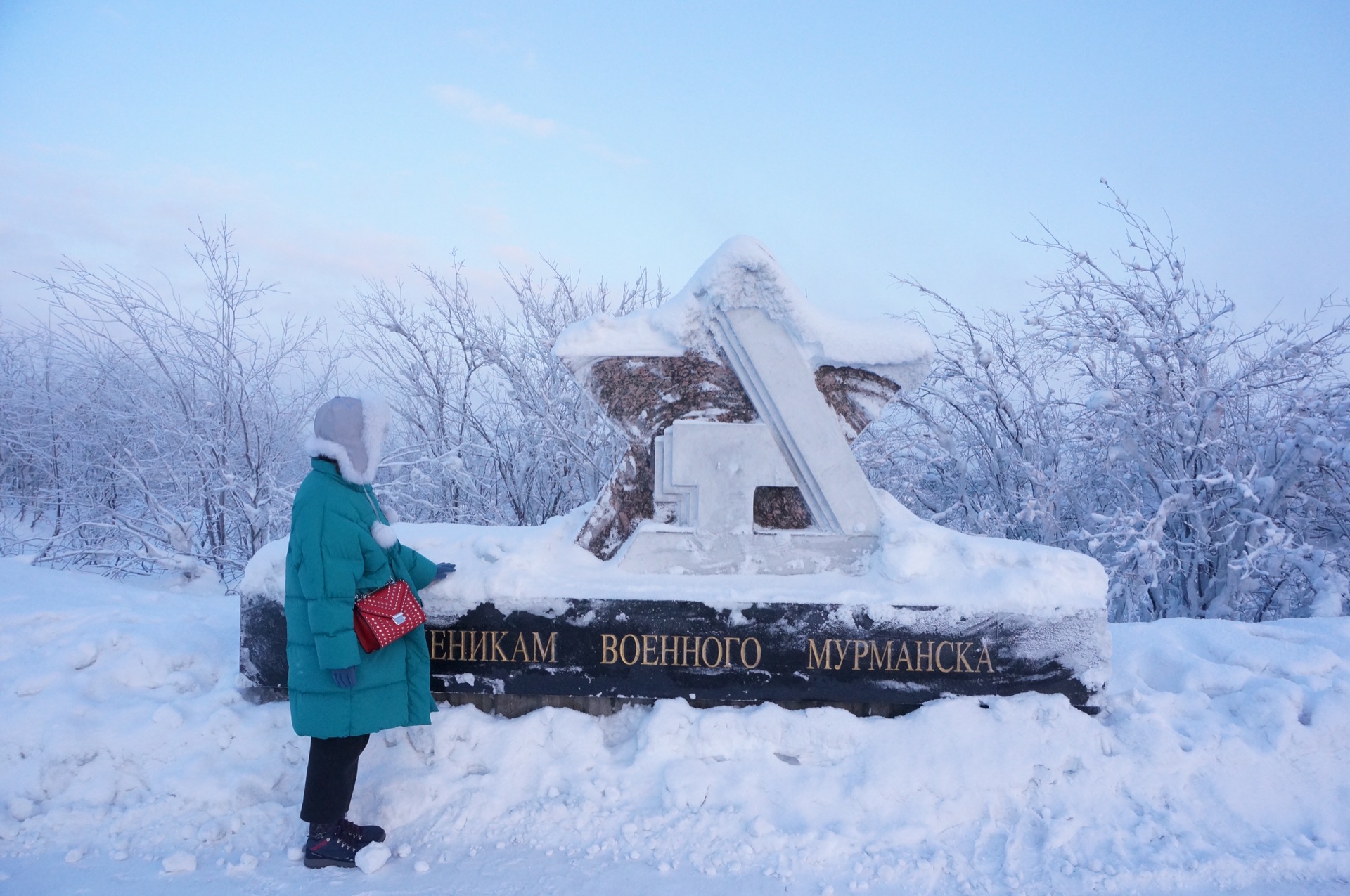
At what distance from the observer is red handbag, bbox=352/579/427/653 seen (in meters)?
2.73

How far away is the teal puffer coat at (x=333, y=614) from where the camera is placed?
2600 millimetres

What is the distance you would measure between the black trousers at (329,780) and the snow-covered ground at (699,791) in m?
0.17

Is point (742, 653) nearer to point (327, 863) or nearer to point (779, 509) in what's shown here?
point (779, 509)

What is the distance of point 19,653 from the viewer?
12.1ft

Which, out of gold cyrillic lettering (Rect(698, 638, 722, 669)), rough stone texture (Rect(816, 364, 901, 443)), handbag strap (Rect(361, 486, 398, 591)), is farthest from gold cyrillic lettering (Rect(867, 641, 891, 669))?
handbag strap (Rect(361, 486, 398, 591))

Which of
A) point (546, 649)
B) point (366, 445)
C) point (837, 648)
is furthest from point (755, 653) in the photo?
point (366, 445)

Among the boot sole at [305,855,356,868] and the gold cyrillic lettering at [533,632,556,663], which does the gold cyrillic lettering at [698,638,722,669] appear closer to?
the gold cyrillic lettering at [533,632,556,663]

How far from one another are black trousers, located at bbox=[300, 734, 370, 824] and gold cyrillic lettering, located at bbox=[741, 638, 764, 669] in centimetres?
153

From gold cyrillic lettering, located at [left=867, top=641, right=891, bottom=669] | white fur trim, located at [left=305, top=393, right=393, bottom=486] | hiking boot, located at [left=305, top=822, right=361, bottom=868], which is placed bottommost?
hiking boot, located at [left=305, top=822, right=361, bottom=868]

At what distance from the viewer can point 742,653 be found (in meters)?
3.48

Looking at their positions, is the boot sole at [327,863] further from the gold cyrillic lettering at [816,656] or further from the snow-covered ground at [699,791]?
the gold cyrillic lettering at [816,656]

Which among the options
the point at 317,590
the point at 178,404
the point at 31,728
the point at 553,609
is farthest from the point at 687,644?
the point at 178,404

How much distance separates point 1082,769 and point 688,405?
2192 millimetres

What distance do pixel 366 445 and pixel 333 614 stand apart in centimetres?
58
